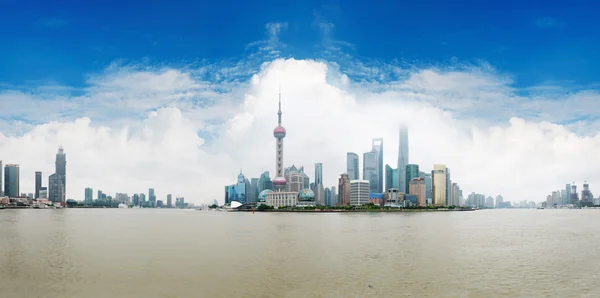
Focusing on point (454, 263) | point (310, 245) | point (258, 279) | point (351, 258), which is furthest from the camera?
point (310, 245)

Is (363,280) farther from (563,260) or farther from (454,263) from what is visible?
(563,260)

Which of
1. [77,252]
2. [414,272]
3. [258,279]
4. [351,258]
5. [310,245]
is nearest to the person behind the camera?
[258,279]

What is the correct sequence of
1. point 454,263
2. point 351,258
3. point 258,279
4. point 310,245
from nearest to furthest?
point 258,279
point 454,263
point 351,258
point 310,245

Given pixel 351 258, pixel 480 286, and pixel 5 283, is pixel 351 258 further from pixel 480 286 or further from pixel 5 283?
pixel 5 283

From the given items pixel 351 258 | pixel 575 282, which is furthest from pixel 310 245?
pixel 575 282

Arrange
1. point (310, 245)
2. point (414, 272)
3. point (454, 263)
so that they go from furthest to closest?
1. point (310, 245)
2. point (454, 263)
3. point (414, 272)

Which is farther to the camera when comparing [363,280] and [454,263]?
[454,263]

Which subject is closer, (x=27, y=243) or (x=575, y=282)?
(x=575, y=282)

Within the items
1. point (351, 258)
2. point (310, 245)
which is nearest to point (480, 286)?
point (351, 258)
